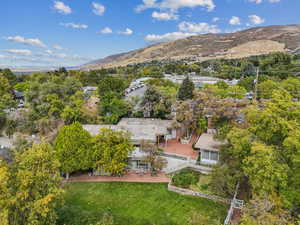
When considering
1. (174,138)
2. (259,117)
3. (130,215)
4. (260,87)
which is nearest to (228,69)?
(260,87)

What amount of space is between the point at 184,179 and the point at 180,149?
6.31 m

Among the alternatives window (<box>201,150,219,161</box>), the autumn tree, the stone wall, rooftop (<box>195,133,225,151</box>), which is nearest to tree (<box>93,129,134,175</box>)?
the stone wall

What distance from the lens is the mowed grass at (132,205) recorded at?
14773 mm

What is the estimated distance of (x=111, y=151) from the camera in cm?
1920

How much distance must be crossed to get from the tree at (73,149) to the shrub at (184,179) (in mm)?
8909

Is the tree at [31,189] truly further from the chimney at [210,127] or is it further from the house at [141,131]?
the chimney at [210,127]

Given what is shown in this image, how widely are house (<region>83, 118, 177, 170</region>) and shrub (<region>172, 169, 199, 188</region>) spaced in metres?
3.84

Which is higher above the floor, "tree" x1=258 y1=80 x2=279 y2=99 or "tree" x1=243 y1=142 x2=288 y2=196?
"tree" x1=258 y1=80 x2=279 y2=99

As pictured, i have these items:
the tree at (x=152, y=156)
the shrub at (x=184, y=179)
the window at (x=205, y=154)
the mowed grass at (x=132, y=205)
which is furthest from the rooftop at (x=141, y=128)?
the mowed grass at (x=132, y=205)

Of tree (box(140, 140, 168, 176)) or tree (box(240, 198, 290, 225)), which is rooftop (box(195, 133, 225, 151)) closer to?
tree (box(140, 140, 168, 176))

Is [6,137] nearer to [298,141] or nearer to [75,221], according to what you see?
[75,221]

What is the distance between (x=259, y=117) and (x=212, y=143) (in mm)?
8152

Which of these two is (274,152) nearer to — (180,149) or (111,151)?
(180,149)

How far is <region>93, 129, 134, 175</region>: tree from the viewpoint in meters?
19.2
